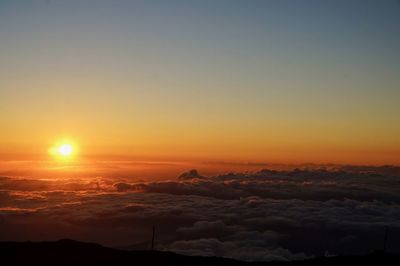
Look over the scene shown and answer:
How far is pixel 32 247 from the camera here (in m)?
55.8

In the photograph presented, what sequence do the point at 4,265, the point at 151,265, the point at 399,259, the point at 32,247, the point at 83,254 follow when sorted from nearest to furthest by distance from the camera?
the point at 4,265
the point at 151,265
the point at 399,259
the point at 83,254
the point at 32,247

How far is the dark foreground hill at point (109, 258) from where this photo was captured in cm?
4503

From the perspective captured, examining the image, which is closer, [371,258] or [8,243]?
[371,258]

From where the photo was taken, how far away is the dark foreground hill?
148ft

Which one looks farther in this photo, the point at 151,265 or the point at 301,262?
the point at 301,262

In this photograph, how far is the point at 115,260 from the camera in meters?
46.4

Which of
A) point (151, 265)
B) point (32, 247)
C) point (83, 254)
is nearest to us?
point (151, 265)

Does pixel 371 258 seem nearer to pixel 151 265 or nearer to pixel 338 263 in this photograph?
pixel 338 263

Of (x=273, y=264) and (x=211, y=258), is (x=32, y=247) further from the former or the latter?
(x=273, y=264)

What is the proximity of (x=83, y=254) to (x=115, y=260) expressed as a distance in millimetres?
7200

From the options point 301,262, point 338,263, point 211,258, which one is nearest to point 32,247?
point 211,258

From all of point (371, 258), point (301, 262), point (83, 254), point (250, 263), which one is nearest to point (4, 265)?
point (83, 254)

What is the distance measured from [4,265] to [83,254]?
11343 mm

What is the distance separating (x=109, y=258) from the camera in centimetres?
4756
